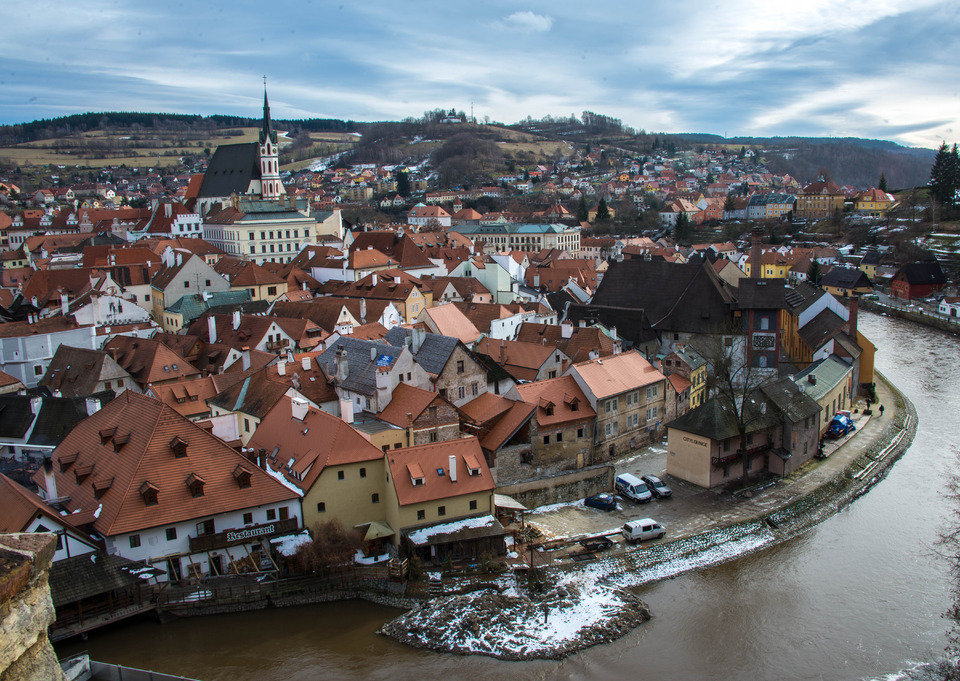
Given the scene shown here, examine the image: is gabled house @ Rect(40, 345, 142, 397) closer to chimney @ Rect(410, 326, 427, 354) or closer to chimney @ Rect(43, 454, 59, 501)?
chimney @ Rect(43, 454, 59, 501)

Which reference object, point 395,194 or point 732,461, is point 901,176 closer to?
point 395,194

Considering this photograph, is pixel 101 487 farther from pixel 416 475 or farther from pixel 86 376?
pixel 86 376

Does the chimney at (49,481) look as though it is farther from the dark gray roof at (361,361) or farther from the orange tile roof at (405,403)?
the orange tile roof at (405,403)

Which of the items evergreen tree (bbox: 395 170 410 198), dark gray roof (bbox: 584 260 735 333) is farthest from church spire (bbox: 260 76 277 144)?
evergreen tree (bbox: 395 170 410 198)

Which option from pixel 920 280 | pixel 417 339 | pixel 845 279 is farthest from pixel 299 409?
pixel 920 280

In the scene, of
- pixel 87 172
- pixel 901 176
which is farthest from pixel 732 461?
pixel 901 176
